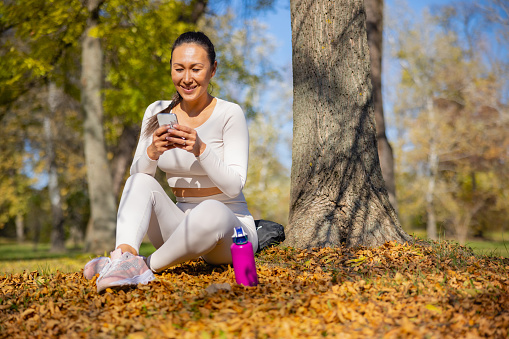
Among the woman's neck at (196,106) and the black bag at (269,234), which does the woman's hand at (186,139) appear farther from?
the black bag at (269,234)

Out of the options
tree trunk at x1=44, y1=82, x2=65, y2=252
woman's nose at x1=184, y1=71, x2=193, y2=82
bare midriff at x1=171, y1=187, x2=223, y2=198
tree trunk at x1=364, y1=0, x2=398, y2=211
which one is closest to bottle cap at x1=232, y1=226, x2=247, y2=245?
bare midriff at x1=171, y1=187, x2=223, y2=198

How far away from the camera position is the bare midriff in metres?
2.89

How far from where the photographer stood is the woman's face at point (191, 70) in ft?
9.31

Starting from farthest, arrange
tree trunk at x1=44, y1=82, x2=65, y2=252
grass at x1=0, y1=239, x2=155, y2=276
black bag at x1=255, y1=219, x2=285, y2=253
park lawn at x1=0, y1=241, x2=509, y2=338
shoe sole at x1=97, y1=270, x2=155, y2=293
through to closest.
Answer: tree trunk at x1=44, y1=82, x2=65, y2=252 < grass at x1=0, y1=239, x2=155, y2=276 < black bag at x1=255, y1=219, x2=285, y2=253 < shoe sole at x1=97, y1=270, x2=155, y2=293 < park lawn at x1=0, y1=241, x2=509, y2=338

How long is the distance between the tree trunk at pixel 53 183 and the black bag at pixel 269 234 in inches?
457

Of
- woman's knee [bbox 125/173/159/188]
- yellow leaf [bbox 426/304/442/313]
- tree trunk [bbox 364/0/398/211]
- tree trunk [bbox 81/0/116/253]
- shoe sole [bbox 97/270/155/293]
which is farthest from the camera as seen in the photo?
tree trunk [bbox 81/0/116/253]

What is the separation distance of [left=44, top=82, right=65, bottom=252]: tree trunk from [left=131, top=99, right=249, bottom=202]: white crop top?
11.6 metres

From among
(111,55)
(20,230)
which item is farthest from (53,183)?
(20,230)

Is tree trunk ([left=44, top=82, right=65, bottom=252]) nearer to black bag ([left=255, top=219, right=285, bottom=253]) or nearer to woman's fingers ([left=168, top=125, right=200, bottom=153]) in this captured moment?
black bag ([left=255, top=219, right=285, bottom=253])

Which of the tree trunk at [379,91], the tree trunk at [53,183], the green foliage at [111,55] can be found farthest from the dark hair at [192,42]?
the tree trunk at [53,183]

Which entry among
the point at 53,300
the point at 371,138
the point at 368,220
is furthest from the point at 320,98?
the point at 53,300

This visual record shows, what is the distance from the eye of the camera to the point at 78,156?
15.7 metres

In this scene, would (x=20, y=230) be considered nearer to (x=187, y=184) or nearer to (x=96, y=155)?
(x=96, y=155)

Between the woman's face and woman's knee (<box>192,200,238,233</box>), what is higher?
the woman's face
